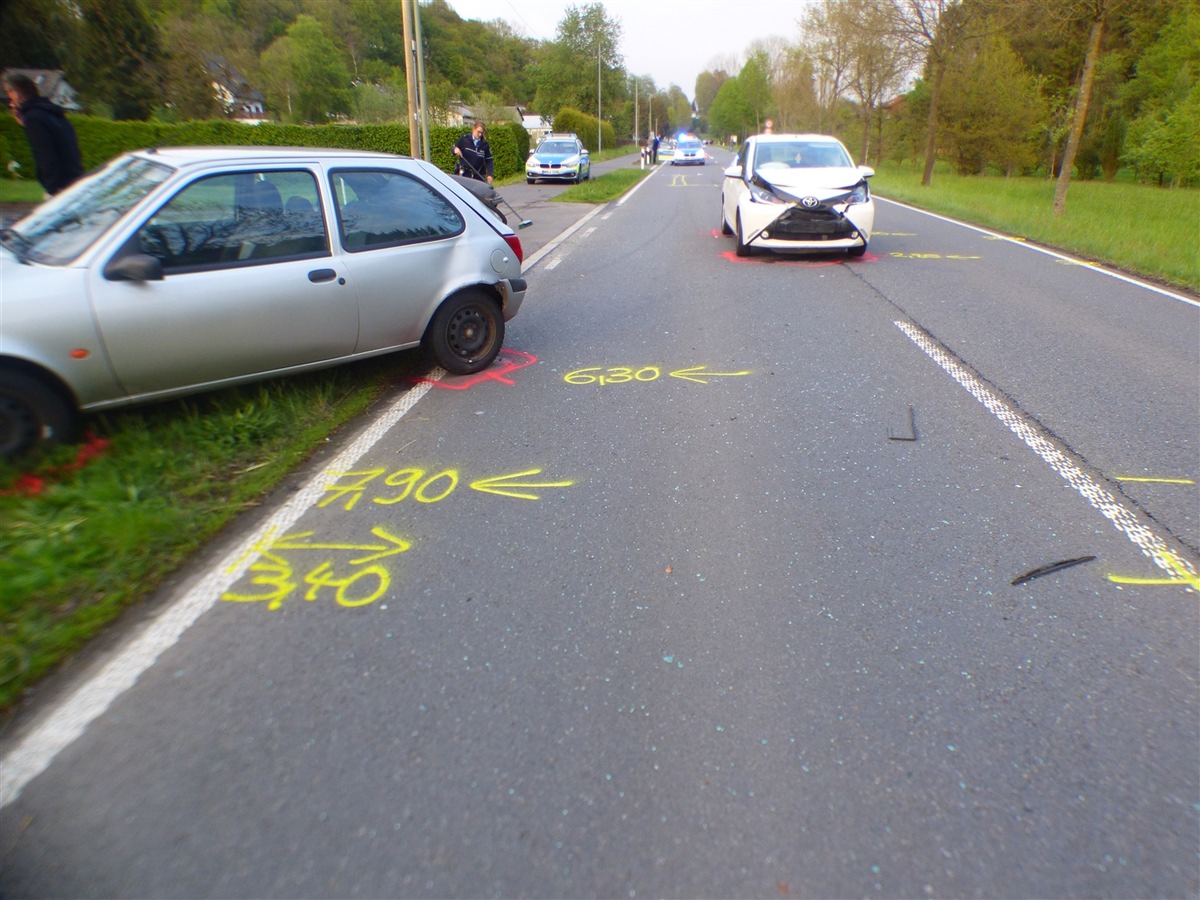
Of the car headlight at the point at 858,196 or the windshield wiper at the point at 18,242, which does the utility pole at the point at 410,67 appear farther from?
the windshield wiper at the point at 18,242

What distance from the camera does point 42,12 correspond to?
35406mm

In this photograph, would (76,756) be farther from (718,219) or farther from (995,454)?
(718,219)

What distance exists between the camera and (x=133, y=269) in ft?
14.3

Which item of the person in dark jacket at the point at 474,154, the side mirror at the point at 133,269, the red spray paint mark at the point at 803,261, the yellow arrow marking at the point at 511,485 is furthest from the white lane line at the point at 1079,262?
the side mirror at the point at 133,269

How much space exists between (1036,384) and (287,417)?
5.47m

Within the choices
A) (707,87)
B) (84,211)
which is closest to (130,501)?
(84,211)

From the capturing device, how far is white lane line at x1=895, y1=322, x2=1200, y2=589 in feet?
12.6

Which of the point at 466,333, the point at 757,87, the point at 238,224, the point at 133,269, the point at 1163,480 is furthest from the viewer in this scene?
the point at 757,87

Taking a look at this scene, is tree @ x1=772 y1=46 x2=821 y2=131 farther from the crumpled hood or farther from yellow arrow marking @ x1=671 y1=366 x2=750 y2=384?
yellow arrow marking @ x1=671 y1=366 x2=750 y2=384

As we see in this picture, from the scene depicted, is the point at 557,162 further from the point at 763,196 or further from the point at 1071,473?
the point at 1071,473

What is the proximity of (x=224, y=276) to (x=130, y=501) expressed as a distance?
1.52 metres

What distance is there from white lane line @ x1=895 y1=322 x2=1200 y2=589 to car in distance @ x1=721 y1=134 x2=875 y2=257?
5000mm

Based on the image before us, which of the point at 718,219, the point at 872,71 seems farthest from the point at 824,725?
the point at 872,71

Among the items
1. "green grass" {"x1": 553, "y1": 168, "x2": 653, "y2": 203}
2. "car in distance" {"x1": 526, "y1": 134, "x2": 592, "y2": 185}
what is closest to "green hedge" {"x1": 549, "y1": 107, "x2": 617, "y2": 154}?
"car in distance" {"x1": 526, "y1": 134, "x2": 592, "y2": 185}
